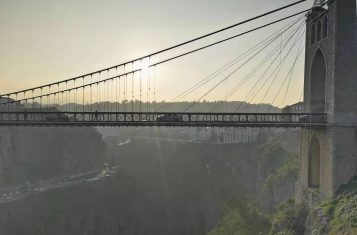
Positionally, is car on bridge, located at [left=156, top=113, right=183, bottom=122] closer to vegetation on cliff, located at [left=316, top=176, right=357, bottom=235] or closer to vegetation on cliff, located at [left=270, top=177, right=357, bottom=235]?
vegetation on cliff, located at [left=270, top=177, right=357, bottom=235]

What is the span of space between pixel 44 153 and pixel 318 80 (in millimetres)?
76277

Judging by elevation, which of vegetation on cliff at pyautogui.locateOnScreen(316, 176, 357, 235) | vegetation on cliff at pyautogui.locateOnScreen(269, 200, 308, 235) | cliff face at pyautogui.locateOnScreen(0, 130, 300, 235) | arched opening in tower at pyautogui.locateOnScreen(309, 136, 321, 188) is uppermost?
arched opening in tower at pyautogui.locateOnScreen(309, 136, 321, 188)

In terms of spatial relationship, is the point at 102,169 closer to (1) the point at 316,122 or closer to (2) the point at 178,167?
(2) the point at 178,167

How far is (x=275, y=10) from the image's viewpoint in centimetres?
2294

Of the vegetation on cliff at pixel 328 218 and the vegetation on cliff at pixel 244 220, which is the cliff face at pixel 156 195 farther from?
the vegetation on cliff at pixel 328 218

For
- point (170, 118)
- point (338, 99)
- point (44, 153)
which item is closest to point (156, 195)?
point (44, 153)

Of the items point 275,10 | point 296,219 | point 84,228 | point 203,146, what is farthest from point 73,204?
point 275,10

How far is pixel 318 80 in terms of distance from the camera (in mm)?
→ 28438

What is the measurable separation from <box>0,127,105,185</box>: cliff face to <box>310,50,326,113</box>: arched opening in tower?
226ft

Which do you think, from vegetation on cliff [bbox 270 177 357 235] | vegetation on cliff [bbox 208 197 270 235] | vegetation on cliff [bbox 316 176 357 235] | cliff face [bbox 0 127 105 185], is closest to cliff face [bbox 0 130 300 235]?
cliff face [bbox 0 127 105 185]

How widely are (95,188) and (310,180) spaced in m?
62.6

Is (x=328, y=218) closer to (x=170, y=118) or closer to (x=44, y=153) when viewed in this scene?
(x=170, y=118)

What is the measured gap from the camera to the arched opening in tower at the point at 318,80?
28.2m

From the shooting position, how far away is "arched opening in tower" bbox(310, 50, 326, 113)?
92.5 feet
